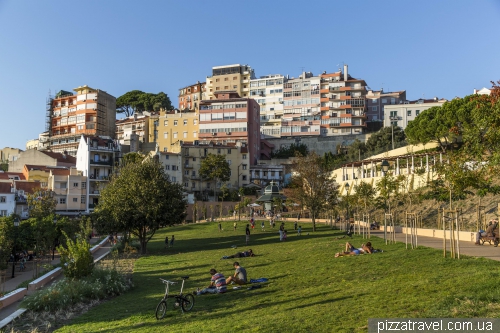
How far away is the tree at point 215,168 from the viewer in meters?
82.4

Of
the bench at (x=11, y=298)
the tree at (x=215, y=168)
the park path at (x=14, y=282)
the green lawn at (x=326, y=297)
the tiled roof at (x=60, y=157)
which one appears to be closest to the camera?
the green lawn at (x=326, y=297)

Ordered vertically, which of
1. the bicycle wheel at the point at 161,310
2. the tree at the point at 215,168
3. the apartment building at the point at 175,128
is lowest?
the bicycle wheel at the point at 161,310

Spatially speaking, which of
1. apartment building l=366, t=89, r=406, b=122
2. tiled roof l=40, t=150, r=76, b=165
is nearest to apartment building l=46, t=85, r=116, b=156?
tiled roof l=40, t=150, r=76, b=165

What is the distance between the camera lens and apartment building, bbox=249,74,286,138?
117m

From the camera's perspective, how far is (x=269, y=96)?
11962 cm

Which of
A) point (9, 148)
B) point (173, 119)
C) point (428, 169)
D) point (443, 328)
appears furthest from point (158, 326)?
point (9, 148)

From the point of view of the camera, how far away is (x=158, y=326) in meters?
12.8

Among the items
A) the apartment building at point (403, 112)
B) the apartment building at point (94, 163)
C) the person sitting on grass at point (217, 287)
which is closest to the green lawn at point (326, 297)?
the person sitting on grass at point (217, 287)

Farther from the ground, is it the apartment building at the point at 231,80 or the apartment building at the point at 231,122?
the apartment building at the point at 231,80

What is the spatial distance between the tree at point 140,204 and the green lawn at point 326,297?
44.4 feet

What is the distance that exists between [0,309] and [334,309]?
42.8 feet

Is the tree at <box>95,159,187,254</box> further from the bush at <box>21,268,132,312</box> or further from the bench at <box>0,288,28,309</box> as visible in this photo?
the bush at <box>21,268,132,312</box>

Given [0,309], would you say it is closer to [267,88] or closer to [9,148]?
[267,88]

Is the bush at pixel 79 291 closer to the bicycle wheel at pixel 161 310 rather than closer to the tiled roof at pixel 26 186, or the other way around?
the bicycle wheel at pixel 161 310
